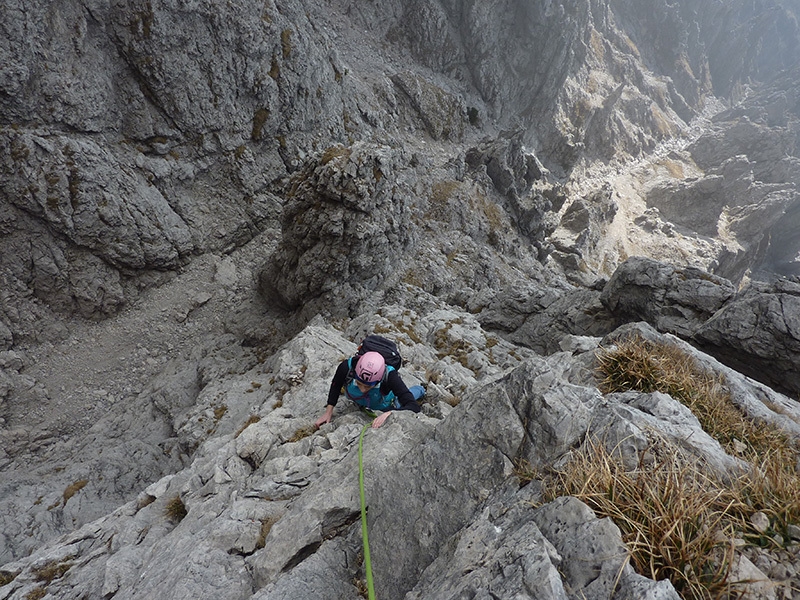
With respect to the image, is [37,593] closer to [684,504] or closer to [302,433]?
[302,433]

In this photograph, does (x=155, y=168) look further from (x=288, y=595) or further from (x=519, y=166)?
(x=519, y=166)

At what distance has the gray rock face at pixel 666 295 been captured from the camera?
611 inches

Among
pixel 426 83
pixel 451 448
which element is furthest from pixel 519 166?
pixel 451 448

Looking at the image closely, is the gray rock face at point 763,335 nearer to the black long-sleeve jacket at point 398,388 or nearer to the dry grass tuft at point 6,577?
the black long-sleeve jacket at point 398,388

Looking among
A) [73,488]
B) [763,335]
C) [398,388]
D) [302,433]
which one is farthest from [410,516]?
[73,488]

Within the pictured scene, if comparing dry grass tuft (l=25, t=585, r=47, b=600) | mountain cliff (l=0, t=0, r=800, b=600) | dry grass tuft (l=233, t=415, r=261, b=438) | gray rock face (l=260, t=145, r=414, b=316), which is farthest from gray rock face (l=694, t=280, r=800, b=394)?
dry grass tuft (l=25, t=585, r=47, b=600)

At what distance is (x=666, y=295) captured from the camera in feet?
54.4

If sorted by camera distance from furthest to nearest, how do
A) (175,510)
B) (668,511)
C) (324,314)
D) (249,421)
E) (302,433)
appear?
(324,314) < (249,421) < (302,433) < (175,510) < (668,511)

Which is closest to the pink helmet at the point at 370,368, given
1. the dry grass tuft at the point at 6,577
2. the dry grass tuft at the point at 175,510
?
the dry grass tuft at the point at 175,510

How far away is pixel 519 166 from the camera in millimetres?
45312

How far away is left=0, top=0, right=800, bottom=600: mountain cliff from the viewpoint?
182 inches

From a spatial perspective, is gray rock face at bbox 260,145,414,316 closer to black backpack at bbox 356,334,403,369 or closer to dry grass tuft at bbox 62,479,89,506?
dry grass tuft at bbox 62,479,89,506

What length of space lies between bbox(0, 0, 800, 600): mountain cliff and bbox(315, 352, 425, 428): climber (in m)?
0.47

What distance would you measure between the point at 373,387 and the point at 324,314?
47.2ft
